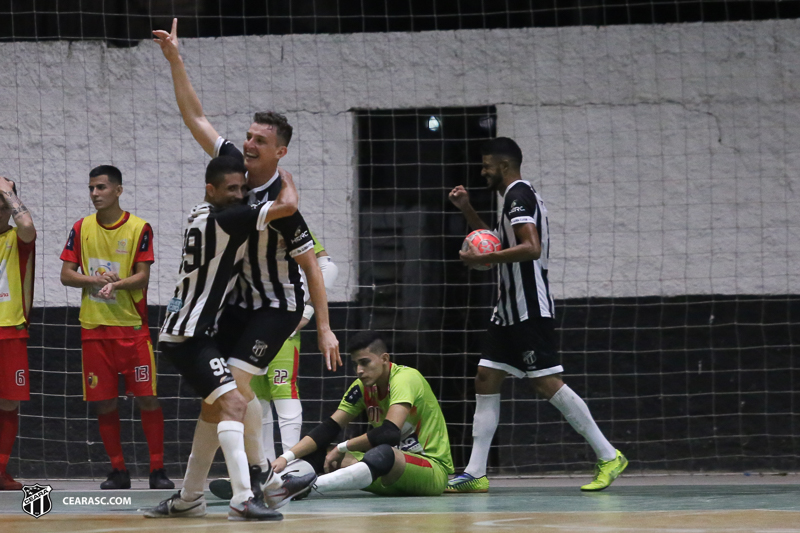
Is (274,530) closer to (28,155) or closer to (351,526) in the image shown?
(351,526)

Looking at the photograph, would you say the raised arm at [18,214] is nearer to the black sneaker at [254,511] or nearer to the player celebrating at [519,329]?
the player celebrating at [519,329]

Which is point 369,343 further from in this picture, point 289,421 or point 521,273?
point 521,273

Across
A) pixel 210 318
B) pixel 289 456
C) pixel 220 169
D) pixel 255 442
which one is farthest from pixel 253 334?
pixel 289 456

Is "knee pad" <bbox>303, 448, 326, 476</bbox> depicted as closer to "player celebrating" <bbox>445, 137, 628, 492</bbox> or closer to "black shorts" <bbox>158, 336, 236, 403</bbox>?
"player celebrating" <bbox>445, 137, 628, 492</bbox>

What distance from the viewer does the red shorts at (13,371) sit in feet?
22.2

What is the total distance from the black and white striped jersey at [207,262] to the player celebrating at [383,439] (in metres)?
1.43

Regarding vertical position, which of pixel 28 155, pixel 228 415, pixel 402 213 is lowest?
pixel 228 415

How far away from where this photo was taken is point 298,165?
8.11 meters

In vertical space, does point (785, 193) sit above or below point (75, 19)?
below

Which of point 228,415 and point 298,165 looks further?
point 298,165

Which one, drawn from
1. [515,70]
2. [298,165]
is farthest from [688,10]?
[298,165]

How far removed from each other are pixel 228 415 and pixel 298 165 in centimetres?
383

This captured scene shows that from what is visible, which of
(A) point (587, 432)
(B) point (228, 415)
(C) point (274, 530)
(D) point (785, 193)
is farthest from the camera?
(D) point (785, 193)

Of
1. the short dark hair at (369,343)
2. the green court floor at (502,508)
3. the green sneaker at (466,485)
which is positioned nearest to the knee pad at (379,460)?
the green court floor at (502,508)
